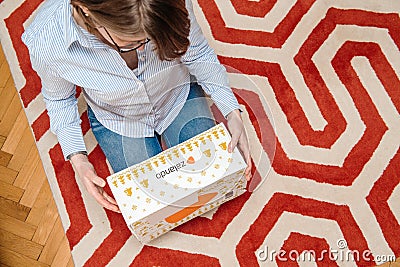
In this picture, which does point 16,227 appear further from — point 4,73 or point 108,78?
point 108,78

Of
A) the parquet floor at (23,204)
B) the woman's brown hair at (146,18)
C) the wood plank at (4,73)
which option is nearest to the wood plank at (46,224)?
the parquet floor at (23,204)

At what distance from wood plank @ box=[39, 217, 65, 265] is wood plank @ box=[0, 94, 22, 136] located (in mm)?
262

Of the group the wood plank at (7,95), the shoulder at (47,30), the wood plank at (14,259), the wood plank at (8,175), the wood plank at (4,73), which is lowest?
the wood plank at (14,259)

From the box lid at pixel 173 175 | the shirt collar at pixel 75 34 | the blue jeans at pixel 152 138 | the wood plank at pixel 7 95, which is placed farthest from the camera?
the wood plank at pixel 7 95

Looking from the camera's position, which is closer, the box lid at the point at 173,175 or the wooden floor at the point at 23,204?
the box lid at the point at 173,175

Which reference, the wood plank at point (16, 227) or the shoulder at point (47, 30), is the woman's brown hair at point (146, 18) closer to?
the shoulder at point (47, 30)

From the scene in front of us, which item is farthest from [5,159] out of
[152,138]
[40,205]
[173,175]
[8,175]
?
[173,175]

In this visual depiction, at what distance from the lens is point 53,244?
1.17 metres

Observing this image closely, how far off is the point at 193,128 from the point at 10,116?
0.50 m

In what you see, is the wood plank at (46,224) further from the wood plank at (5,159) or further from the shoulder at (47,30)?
the shoulder at (47,30)

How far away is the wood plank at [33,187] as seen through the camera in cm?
120

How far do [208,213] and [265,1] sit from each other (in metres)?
0.57

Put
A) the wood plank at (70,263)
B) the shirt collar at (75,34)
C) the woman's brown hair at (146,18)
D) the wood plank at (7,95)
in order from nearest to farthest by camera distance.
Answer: the woman's brown hair at (146,18), the shirt collar at (75,34), the wood plank at (70,263), the wood plank at (7,95)

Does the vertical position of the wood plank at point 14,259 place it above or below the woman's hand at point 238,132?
below
